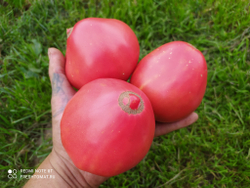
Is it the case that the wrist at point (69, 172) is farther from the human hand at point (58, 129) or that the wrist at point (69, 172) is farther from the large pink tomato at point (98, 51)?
the large pink tomato at point (98, 51)

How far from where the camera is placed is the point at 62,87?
205 centimetres

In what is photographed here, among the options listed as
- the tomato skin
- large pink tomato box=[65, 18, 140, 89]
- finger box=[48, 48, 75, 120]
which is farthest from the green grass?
large pink tomato box=[65, 18, 140, 89]

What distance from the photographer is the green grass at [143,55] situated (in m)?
2.30

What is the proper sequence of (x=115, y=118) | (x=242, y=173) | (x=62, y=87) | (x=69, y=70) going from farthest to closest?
(x=242, y=173) < (x=62, y=87) < (x=69, y=70) < (x=115, y=118)

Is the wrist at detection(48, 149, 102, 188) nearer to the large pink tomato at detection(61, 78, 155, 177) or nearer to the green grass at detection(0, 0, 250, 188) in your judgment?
the green grass at detection(0, 0, 250, 188)

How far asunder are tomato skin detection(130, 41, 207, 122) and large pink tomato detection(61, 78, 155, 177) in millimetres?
230

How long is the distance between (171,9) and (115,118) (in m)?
2.42

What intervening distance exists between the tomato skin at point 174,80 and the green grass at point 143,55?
920 mm

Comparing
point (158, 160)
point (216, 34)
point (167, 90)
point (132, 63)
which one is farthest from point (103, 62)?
point (216, 34)

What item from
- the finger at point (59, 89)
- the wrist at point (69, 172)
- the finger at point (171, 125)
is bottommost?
the wrist at point (69, 172)

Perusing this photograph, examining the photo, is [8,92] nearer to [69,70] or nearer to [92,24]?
[69,70]

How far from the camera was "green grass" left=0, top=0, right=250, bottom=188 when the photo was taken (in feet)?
7.56

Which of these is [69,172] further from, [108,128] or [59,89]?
[108,128]

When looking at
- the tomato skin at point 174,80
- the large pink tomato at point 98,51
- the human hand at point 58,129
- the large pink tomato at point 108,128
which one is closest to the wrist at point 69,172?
the human hand at point 58,129
